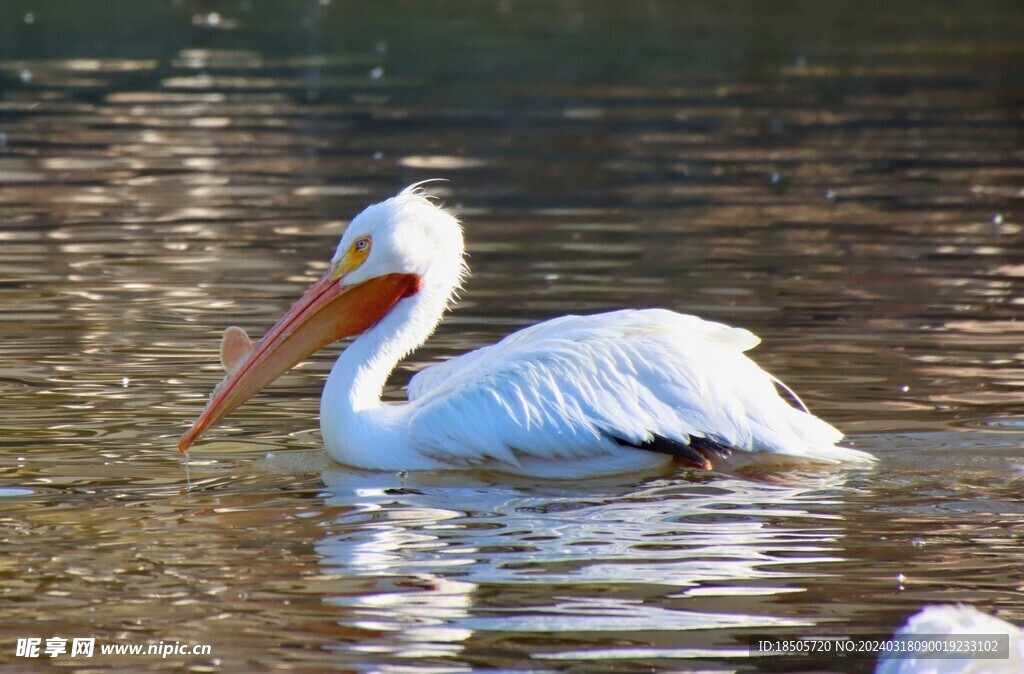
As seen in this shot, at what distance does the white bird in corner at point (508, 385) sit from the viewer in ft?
19.6

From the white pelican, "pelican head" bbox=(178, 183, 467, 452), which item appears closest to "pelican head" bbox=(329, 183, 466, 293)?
"pelican head" bbox=(178, 183, 467, 452)

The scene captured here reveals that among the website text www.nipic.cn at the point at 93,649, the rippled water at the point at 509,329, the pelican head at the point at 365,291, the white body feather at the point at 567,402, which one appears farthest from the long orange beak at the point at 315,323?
the website text www.nipic.cn at the point at 93,649

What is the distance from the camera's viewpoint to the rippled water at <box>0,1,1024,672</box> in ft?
15.6

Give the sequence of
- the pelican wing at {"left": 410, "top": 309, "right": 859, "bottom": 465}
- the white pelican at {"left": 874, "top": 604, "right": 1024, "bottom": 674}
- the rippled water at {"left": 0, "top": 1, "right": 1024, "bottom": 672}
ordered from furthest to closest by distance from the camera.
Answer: the pelican wing at {"left": 410, "top": 309, "right": 859, "bottom": 465}, the rippled water at {"left": 0, "top": 1, "right": 1024, "bottom": 672}, the white pelican at {"left": 874, "top": 604, "right": 1024, "bottom": 674}

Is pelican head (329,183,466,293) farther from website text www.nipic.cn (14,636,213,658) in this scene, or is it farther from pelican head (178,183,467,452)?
website text www.nipic.cn (14,636,213,658)

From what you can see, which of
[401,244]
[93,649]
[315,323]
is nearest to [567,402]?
[401,244]

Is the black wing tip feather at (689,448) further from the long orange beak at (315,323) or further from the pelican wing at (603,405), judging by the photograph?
the long orange beak at (315,323)

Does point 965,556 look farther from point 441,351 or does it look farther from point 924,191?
point 924,191

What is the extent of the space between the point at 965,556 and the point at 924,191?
7.33 meters

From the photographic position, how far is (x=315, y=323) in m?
6.52

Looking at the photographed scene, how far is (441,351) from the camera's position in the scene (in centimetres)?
783

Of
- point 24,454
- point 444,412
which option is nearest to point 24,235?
point 24,454

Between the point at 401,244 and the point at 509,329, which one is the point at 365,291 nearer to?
the point at 401,244

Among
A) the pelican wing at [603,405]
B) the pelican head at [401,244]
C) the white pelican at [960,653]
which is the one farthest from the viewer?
the pelican head at [401,244]
